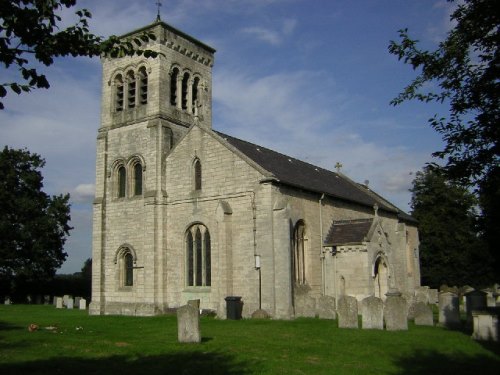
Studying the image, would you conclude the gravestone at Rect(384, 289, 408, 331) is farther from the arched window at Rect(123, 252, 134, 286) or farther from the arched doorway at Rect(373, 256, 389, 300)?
the arched window at Rect(123, 252, 134, 286)

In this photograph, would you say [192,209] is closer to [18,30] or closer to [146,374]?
[146,374]

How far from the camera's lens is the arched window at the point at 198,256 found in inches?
1113

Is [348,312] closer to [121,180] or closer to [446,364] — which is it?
[446,364]

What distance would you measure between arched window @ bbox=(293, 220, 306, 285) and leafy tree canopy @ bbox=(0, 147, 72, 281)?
2808 cm

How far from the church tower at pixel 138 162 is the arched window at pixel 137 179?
0.20 ft

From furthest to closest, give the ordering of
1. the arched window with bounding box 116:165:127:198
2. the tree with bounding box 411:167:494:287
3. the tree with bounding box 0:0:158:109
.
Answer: the tree with bounding box 411:167:494:287 < the arched window with bounding box 116:165:127:198 < the tree with bounding box 0:0:158:109

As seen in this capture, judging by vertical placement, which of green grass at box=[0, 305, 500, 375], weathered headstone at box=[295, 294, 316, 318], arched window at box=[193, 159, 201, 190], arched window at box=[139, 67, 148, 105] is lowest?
green grass at box=[0, 305, 500, 375]

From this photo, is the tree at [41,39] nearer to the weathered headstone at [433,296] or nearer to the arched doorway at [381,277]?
the arched doorway at [381,277]

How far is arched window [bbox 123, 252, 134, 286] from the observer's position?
3088 centimetres

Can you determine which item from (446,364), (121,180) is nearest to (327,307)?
(446,364)

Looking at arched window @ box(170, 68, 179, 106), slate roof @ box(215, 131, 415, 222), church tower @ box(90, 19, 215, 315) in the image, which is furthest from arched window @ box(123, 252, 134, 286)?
arched window @ box(170, 68, 179, 106)

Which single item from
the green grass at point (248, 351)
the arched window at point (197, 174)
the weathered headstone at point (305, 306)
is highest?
the arched window at point (197, 174)

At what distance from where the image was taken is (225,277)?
26.2 meters

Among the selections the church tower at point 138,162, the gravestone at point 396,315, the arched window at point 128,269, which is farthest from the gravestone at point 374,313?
the arched window at point 128,269
